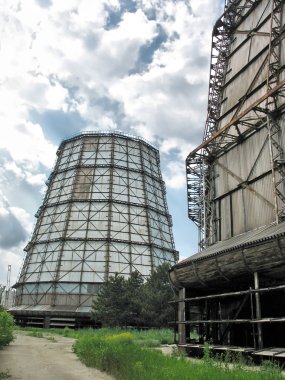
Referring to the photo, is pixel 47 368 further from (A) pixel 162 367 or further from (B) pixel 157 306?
(B) pixel 157 306

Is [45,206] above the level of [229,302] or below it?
above

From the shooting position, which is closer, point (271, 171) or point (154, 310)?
point (271, 171)

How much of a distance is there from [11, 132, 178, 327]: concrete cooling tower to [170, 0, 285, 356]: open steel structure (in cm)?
2070

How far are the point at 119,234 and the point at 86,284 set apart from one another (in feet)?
23.7

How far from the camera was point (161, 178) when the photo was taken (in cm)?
5922

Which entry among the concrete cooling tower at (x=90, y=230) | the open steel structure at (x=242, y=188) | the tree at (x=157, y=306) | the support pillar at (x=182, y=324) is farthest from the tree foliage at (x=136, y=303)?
the support pillar at (x=182, y=324)

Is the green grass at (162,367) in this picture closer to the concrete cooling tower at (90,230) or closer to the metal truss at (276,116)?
the metal truss at (276,116)

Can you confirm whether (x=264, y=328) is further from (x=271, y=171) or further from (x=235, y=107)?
(x=235, y=107)

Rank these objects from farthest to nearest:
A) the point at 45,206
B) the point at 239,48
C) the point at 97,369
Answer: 1. the point at 45,206
2. the point at 239,48
3. the point at 97,369

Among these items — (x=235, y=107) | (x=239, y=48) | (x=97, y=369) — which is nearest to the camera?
(x=97, y=369)

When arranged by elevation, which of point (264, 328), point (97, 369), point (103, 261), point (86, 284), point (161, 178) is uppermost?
point (161, 178)

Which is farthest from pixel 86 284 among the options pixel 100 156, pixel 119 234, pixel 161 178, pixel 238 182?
pixel 238 182

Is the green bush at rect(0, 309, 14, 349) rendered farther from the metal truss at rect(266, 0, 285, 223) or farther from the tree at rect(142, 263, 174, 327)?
the tree at rect(142, 263, 174, 327)

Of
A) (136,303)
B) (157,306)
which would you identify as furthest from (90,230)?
(157,306)
